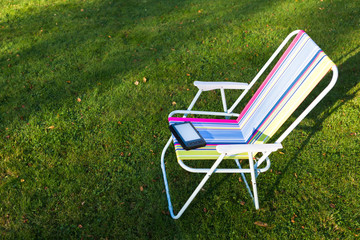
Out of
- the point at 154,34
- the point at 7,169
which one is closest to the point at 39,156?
the point at 7,169

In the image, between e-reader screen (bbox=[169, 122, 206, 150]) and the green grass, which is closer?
e-reader screen (bbox=[169, 122, 206, 150])

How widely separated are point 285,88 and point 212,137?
2.54 feet

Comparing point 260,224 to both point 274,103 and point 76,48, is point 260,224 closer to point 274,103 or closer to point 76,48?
point 274,103

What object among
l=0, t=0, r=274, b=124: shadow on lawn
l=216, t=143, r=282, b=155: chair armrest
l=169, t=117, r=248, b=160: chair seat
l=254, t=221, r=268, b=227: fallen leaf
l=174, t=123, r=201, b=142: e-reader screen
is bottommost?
l=254, t=221, r=268, b=227: fallen leaf

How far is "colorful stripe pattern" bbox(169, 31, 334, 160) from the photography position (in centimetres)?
216

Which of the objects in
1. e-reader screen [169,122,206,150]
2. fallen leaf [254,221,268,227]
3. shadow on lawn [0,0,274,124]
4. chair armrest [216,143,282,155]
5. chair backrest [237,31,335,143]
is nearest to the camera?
chair armrest [216,143,282,155]

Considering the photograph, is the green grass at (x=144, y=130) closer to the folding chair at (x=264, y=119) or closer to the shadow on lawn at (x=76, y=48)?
the shadow on lawn at (x=76, y=48)

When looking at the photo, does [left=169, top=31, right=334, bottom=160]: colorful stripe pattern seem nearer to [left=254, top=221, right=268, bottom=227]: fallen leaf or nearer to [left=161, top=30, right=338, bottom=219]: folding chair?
[left=161, top=30, right=338, bottom=219]: folding chair

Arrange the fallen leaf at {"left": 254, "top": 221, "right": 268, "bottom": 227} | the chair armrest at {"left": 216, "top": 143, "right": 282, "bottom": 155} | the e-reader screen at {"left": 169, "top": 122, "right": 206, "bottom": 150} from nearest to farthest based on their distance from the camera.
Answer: the chair armrest at {"left": 216, "top": 143, "right": 282, "bottom": 155} < the e-reader screen at {"left": 169, "top": 122, "right": 206, "bottom": 150} < the fallen leaf at {"left": 254, "top": 221, "right": 268, "bottom": 227}

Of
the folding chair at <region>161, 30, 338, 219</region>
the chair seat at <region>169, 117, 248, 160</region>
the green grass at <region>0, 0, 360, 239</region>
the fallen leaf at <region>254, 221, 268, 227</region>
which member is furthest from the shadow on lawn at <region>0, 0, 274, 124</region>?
the fallen leaf at <region>254, 221, 268, 227</region>

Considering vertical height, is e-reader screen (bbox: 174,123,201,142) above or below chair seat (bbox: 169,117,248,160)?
above

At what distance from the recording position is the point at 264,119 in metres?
2.45

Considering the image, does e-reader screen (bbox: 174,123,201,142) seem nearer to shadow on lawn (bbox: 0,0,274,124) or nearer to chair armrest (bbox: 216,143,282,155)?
chair armrest (bbox: 216,143,282,155)

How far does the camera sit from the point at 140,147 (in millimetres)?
3312
